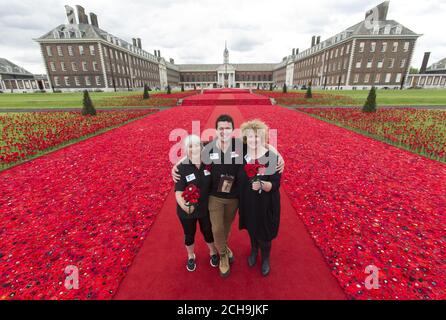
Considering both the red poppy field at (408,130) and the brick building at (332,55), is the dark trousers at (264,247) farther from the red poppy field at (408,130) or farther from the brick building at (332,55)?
the brick building at (332,55)

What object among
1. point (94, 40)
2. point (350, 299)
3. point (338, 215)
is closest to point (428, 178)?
point (338, 215)

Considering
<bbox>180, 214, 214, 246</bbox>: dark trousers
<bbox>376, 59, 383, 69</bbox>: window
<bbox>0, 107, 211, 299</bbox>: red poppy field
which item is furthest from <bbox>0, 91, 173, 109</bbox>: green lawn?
<bbox>376, 59, 383, 69</bbox>: window

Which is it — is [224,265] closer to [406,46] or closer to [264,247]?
[264,247]

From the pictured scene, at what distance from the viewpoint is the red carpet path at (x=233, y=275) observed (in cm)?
252

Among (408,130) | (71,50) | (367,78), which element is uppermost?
(71,50)

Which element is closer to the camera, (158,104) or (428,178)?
(428,178)

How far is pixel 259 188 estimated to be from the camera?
2305 millimetres

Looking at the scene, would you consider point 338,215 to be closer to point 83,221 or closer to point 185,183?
point 185,183

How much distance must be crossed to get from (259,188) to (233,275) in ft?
4.44

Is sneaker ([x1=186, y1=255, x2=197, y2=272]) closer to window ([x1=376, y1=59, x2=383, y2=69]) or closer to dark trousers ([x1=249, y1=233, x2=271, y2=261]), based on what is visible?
dark trousers ([x1=249, y1=233, x2=271, y2=261])

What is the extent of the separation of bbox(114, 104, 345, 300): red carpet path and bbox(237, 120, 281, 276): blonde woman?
10.6 inches

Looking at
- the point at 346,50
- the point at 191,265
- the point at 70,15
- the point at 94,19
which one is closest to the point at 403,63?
the point at 346,50
